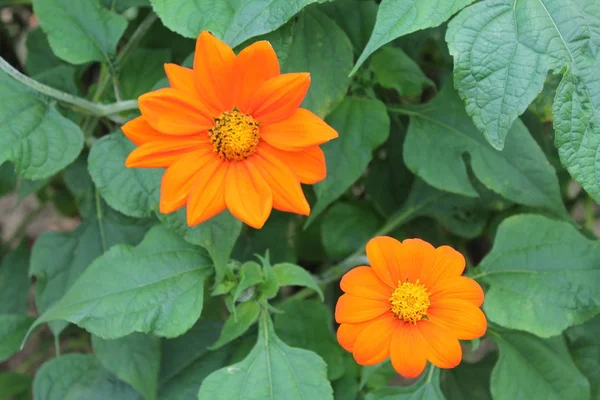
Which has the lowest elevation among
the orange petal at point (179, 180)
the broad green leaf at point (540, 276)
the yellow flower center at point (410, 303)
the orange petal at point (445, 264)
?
the broad green leaf at point (540, 276)

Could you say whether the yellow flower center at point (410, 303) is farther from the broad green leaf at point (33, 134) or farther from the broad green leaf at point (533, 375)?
the broad green leaf at point (33, 134)

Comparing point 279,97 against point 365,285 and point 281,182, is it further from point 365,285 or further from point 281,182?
point 365,285

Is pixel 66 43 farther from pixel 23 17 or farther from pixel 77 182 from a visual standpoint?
pixel 23 17

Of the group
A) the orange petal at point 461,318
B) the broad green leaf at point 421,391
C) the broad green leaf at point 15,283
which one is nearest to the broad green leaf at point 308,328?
the broad green leaf at point 421,391

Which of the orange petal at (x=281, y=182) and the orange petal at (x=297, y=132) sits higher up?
the orange petal at (x=297, y=132)

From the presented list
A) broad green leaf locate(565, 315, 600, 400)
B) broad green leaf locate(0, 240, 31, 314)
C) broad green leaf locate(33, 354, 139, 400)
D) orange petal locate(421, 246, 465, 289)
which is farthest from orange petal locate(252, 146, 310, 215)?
broad green leaf locate(0, 240, 31, 314)

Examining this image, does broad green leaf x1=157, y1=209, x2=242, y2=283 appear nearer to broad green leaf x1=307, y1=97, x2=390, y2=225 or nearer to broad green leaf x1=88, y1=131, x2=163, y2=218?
broad green leaf x1=88, y1=131, x2=163, y2=218
